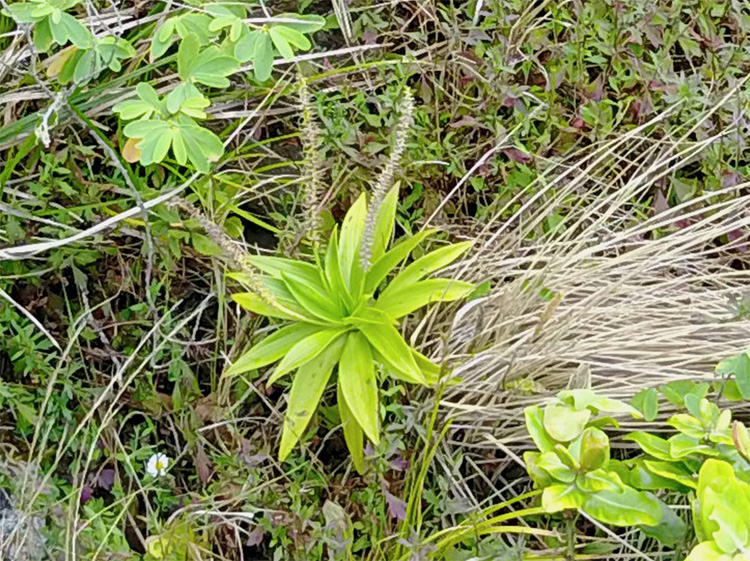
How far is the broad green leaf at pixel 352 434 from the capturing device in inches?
57.3

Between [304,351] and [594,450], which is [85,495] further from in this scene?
[594,450]

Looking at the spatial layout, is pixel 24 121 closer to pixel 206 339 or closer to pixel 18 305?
pixel 18 305

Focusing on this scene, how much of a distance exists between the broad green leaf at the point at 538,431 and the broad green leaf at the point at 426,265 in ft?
1.44

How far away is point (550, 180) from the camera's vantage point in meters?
1.77

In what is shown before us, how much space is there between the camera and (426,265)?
1530 millimetres

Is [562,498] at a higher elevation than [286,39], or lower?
lower

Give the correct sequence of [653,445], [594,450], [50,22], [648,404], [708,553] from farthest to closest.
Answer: [50,22] → [648,404] → [653,445] → [594,450] → [708,553]

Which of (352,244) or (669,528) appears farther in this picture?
(352,244)

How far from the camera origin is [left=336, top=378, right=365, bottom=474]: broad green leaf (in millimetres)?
1455

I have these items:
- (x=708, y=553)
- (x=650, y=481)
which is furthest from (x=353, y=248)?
(x=708, y=553)

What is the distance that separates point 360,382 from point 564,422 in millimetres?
421

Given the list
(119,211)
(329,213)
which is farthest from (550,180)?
(119,211)

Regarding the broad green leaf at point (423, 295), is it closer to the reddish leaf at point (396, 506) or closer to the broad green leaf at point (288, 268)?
the broad green leaf at point (288, 268)


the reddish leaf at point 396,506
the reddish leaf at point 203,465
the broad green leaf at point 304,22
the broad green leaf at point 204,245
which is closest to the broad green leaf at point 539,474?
the reddish leaf at point 396,506
